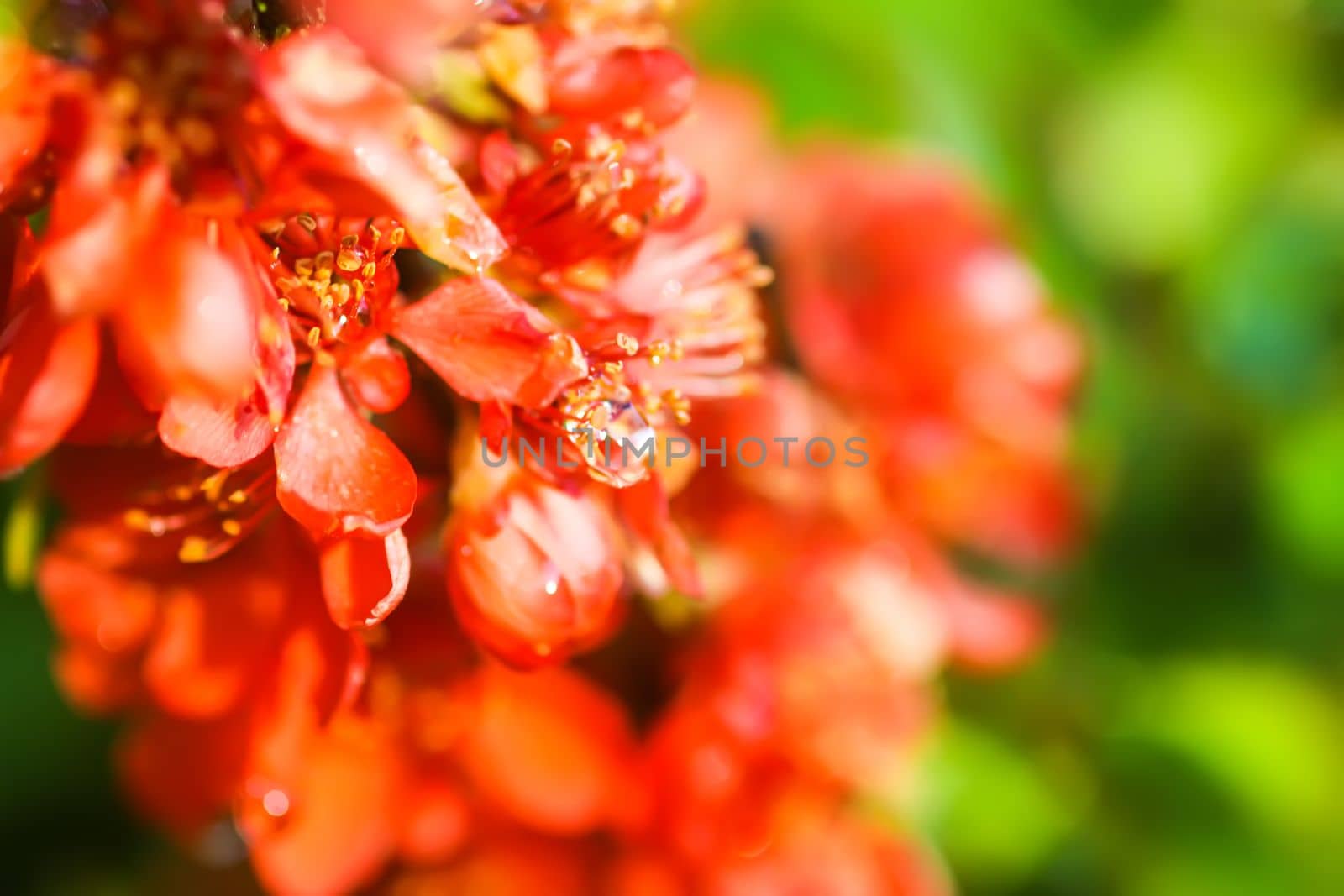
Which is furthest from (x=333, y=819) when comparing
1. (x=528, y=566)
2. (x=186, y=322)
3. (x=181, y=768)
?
(x=186, y=322)

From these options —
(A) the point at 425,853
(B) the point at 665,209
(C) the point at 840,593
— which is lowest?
(A) the point at 425,853

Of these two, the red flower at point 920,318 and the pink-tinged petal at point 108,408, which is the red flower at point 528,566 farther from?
the red flower at point 920,318

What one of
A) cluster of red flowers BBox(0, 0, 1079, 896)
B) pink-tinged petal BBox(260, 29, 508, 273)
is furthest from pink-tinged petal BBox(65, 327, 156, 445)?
pink-tinged petal BBox(260, 29, 508, 273)

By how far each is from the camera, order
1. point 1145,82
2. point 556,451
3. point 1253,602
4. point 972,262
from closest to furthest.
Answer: point 556,451
point 972,262
point 1253,602
point 1145,82

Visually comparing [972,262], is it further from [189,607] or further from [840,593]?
[189,607]

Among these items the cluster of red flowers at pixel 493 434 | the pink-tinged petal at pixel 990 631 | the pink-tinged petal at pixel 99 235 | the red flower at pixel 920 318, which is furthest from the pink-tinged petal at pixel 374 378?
the pink-tinged petal at pixel 990 631

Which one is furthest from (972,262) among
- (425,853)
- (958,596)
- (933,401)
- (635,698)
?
(425,853)

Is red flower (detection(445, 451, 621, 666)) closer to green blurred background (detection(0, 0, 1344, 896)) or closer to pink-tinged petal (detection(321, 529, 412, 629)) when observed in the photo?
pink-tinged petal (detection(321, 529, 412, 629))
